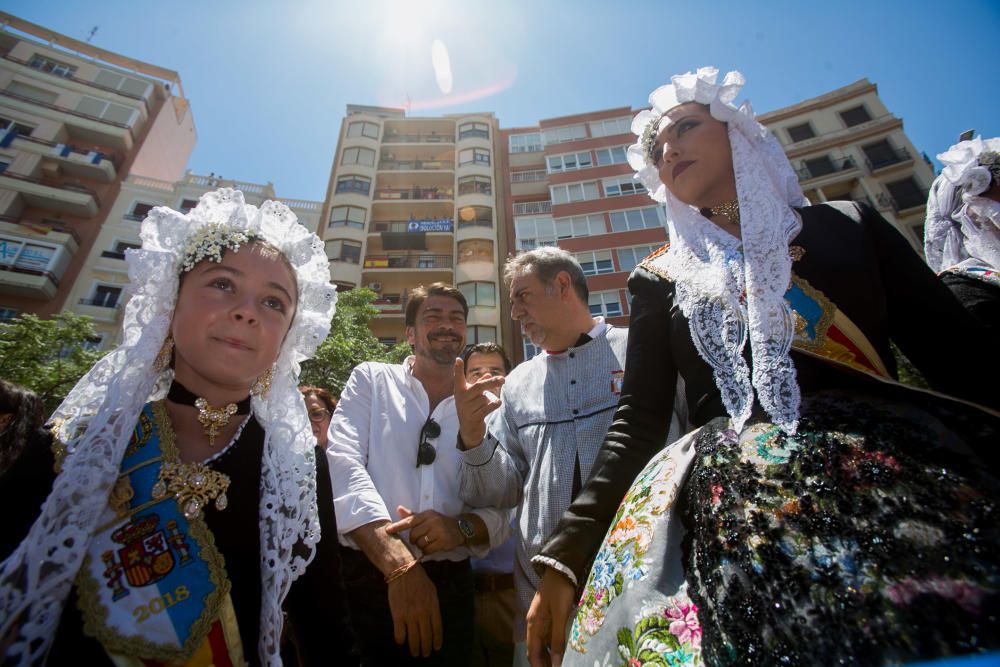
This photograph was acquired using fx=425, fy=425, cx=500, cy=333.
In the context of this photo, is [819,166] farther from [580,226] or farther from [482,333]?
[482,333]

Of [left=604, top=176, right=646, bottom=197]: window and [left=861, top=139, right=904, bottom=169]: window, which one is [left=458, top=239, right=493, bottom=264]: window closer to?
[left=604, top=176, right=646, bottom=197]: window

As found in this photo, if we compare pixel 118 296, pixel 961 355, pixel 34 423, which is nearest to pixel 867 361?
pixel 961 355

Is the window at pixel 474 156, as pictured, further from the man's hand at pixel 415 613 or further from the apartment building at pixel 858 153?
the man's hand at pixel 415 613

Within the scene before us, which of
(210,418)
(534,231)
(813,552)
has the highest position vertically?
(534,231)

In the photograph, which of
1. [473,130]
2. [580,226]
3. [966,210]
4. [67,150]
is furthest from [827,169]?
[67,150]

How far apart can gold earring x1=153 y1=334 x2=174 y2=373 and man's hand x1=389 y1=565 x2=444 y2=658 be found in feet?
4.82

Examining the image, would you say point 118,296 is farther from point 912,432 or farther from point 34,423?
point 912,432

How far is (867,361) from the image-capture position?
44.5 inches

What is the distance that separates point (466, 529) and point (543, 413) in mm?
793

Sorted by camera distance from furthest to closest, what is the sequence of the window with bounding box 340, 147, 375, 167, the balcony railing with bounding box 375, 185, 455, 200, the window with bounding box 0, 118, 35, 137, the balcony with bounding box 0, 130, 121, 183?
the window with bounding box 340, 147, 375, 167 < the balcony railing with bounding box 375, 185, 455, 200 < the window with bounding box 0, 118, 35, 137 < the balcony with bounding box 0, 130, 121, 183

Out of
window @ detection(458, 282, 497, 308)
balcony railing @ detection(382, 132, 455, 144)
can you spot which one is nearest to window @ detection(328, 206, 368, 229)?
balcony railing @ detection(382, 132, 455, 144)

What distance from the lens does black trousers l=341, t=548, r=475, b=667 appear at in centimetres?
231

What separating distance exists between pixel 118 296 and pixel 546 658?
27.4 m

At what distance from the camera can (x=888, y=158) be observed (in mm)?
23000
